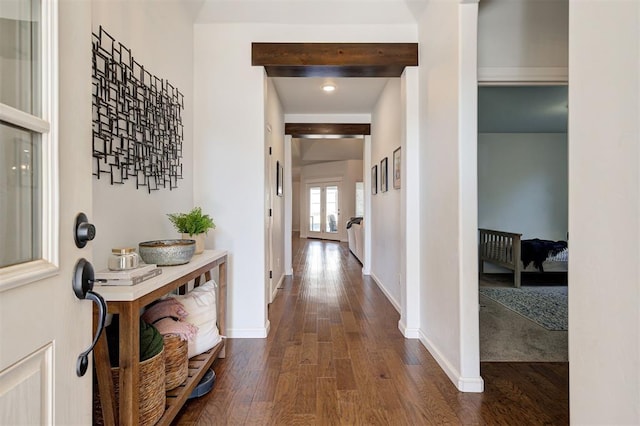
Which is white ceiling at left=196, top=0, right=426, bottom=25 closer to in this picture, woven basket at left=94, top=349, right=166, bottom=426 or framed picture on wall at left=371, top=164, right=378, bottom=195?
framed picture on wall at left=371, top=164, right=378, bottom=195

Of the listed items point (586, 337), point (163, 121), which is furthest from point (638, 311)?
point (163, 121)

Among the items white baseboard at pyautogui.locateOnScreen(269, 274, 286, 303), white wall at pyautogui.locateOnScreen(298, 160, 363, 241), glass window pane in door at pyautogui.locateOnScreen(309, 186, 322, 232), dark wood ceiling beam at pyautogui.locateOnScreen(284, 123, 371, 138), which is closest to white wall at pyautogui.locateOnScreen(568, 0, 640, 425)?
white baseboard at pyautogui.locateOnScreen(269, 274, 286, 303)

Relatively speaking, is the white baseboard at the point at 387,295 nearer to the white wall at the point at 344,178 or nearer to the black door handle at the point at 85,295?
A: the black door handle at the point at 85,295

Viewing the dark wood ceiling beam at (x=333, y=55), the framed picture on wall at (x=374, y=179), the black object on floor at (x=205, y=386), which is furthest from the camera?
the framed picture on wall at (x=374, y=179)

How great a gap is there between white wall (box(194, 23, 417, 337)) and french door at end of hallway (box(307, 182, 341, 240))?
7.95 m

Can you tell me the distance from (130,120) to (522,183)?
20.5 ft

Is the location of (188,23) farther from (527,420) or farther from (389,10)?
(527,420)

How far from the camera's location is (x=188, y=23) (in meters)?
2.61

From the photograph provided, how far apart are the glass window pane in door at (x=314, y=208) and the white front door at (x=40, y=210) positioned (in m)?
10.7

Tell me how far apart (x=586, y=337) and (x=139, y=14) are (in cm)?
254

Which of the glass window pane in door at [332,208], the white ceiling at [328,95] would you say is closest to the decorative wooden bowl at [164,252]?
the white ceiling at [328,95]

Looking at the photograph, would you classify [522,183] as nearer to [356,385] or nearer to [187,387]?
[356,385]

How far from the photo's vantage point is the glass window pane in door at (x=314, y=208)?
1143 cm

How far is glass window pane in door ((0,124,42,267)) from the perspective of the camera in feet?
1.78
